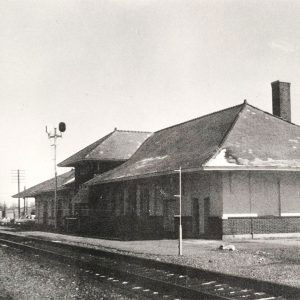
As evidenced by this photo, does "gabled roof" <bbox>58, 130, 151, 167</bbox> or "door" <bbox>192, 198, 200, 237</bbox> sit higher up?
"gabled roof" <bbox>58, 130, 151, 167</bbox>

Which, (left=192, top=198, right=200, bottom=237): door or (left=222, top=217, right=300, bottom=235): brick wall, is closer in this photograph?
(left=222, top=217, right=300, bottom=235): brick wall

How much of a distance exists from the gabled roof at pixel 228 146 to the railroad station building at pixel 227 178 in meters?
0.05

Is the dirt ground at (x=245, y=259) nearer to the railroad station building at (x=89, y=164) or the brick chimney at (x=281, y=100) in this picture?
the brick chimney at (x=281, y=100)

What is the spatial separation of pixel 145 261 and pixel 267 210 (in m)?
11.1

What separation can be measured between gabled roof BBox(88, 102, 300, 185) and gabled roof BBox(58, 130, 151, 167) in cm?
565

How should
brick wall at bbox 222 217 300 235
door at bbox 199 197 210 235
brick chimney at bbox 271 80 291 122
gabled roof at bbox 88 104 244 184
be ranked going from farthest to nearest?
brick chimney at bbox 271 80 291 122 < gabled roof at bbox 88 104 244 184 < door at bbox 199 197 210 235 < brick wall at bbox 222 217 300 235

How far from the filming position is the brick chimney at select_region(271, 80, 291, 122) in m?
29.1

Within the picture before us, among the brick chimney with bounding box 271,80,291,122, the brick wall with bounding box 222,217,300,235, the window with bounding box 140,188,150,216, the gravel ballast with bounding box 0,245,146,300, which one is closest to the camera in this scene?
the gravel ballast with bounding box 0,245,146,300

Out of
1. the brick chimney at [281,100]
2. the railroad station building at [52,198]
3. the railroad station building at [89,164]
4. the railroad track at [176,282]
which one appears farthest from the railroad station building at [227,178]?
the railroad station building at [52,198]

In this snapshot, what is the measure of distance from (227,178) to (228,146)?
5.34 ft

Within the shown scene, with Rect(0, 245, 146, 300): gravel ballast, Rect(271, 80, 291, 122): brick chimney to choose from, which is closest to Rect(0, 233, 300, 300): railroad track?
Rect(0, 245, 146, 300): gravel ballast

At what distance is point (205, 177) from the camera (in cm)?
2336

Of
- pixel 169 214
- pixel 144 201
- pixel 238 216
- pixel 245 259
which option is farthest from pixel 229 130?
pixel 245 259

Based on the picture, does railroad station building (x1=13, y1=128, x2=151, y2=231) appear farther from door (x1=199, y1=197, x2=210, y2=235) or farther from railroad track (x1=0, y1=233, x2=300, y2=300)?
railroad track (x1=0, y1=233, x2=300, y2=300)
